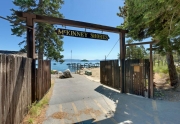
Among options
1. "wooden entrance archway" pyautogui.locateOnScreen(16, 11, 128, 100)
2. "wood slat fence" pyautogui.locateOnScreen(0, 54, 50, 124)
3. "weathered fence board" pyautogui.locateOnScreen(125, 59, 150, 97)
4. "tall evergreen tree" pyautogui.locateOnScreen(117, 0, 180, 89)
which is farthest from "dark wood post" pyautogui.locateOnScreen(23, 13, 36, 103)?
"weathered fence board" pyautogui.locateOnScreen(125, 59, 150, 97)

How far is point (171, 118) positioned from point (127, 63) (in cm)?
334

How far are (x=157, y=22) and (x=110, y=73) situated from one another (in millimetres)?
4373

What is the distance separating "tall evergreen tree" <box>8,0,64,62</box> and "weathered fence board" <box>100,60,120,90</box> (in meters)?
8.15

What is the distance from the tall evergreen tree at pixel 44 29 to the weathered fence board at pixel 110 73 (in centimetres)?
815

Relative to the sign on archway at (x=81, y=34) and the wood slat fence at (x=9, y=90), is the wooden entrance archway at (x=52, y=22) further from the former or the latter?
the wood slat fence at (x=9, y=90)

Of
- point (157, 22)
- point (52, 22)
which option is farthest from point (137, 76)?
point (52, 22)

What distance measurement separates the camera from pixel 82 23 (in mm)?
5441

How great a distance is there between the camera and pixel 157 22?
4137 mm

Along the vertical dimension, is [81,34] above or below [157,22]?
below

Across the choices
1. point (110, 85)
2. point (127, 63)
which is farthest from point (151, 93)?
point (110, 85)

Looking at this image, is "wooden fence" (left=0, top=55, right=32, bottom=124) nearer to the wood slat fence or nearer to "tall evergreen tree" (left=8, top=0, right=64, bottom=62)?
the wood slat fence

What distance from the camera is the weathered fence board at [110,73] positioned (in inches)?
278

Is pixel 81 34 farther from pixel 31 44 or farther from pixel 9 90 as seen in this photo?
pixel 9 90

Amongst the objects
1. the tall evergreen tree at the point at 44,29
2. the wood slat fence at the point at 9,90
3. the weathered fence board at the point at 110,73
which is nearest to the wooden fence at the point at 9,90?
the wood slat fence at the point at 9,90
